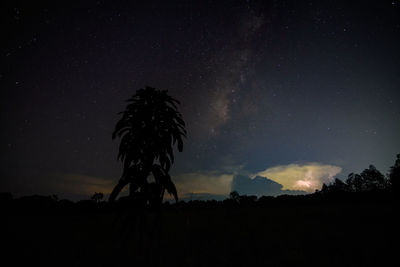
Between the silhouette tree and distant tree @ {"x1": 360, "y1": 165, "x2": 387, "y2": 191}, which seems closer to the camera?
the silhouette tree

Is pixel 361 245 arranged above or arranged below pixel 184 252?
above

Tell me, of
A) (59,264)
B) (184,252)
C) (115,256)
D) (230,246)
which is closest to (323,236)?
(230,246)

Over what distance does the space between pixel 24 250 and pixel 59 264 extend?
5.48 m

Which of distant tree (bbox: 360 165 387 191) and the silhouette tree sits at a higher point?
distant tree (bbox: 360 165 387 191)

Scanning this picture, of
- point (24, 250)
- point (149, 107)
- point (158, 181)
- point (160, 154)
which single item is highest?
point (149, 107)

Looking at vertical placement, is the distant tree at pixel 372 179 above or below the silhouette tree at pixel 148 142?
above

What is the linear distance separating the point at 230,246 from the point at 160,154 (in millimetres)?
10737

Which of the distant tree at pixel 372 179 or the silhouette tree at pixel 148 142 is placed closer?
the silhouette tree at pixel 148 142

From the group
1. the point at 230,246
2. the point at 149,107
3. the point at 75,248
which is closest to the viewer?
the point at 149,107

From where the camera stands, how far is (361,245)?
37.8ft

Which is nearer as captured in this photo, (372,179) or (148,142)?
(148,142)

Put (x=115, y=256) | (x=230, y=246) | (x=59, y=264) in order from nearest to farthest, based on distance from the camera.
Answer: (x=59, y=264) → (x=115, y=256) → (x=230, y=246)

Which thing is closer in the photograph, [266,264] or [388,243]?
[266,264]

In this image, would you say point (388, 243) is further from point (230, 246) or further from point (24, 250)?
point (24, 250)
